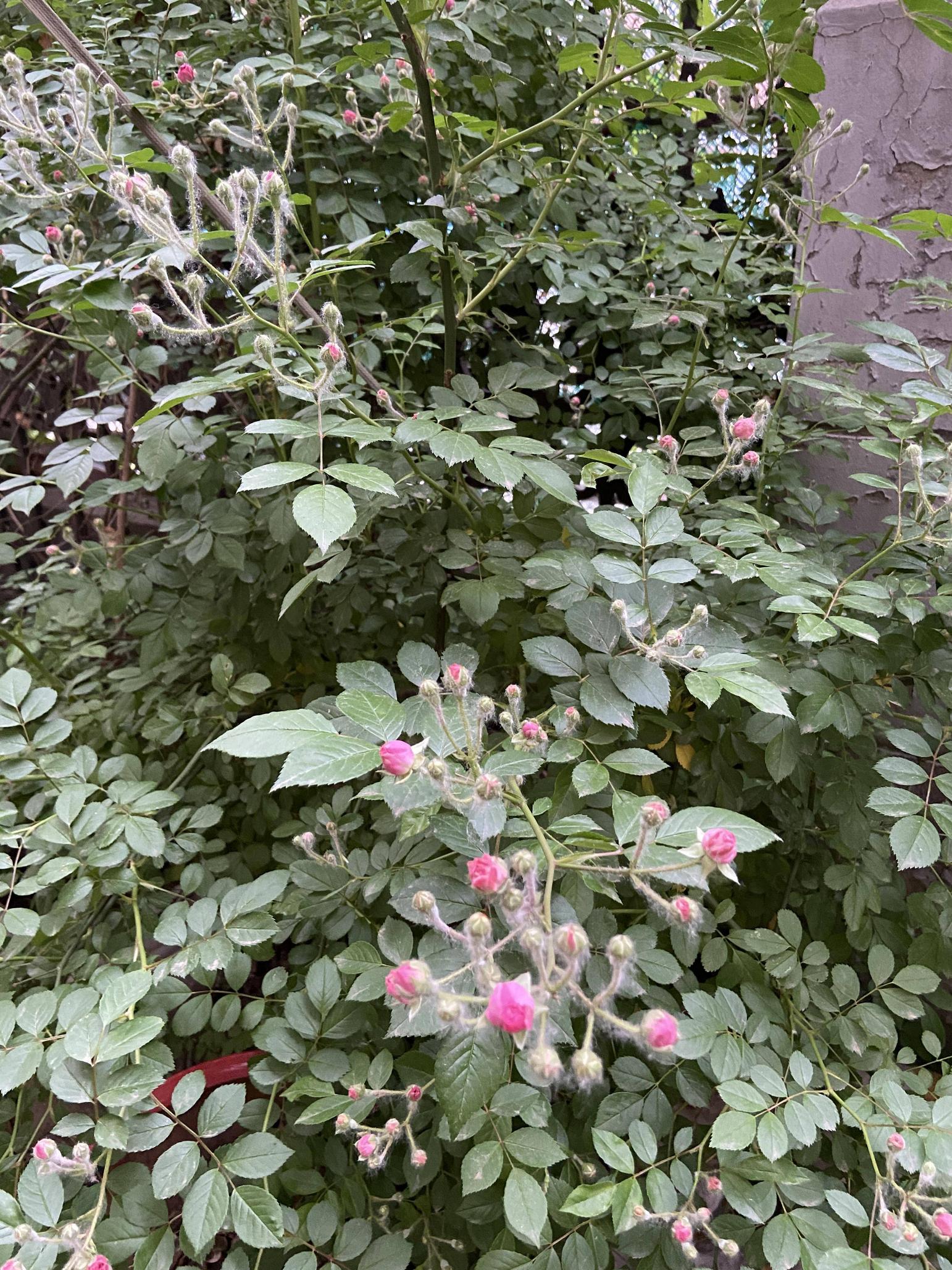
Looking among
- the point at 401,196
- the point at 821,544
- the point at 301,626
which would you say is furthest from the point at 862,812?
the point at 401,196

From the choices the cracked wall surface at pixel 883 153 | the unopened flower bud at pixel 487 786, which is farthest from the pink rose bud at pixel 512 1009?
the cracked wall surface at pixel 883 153

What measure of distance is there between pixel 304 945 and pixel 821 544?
1037 mm

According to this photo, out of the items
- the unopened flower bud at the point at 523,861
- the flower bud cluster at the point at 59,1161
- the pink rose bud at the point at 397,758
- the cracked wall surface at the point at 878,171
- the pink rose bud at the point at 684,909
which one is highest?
the cracked wall surface at the point at 878,171

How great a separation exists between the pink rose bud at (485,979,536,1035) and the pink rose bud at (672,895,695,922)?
0.17 m

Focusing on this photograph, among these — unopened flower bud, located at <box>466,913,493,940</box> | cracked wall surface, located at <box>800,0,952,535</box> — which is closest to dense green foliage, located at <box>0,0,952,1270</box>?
unopened flower bud, located at <box>466,913,493,940</box>

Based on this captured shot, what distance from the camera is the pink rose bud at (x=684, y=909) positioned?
0.58 meters

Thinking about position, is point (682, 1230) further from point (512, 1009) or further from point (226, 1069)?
point (226, 1069)

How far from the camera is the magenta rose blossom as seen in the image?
20.1 inches

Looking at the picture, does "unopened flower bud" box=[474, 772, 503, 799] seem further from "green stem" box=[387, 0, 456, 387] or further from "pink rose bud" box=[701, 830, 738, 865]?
"green stem" box=[387, 0, 456, 387]

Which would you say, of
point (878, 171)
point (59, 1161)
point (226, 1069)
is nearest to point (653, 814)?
point (59, 1161)

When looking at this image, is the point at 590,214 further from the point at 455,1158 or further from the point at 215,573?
the point at 455,1158

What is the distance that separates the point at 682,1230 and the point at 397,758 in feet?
1.79

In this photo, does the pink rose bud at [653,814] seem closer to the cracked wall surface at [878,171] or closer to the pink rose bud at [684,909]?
the pink rose bud at [684,909]

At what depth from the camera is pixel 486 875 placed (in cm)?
51
